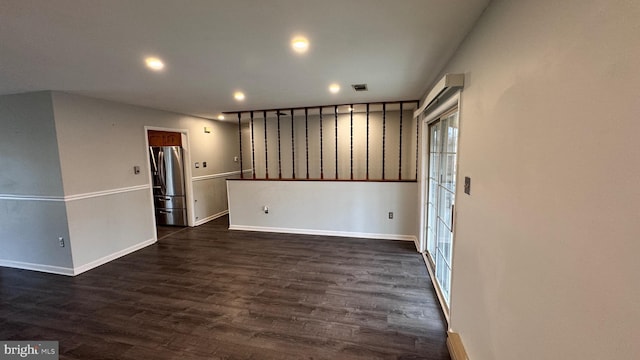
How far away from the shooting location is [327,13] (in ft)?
5.19

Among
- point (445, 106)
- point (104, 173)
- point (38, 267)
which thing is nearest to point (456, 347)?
point (445, 106)

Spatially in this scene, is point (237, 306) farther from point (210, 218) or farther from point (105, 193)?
point (210, 218)

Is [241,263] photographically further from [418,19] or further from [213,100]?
[418,19]

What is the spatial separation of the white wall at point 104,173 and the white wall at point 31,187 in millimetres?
109

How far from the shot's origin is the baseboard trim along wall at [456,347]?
5.96 feet

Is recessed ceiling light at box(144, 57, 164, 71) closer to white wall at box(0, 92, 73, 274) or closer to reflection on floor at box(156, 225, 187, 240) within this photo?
white wall at box(0, 92, 73, 274)

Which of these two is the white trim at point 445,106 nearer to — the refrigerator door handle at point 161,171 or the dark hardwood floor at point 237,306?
the dark hardwood floor at point 237,306

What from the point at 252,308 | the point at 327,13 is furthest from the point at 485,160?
the point at 252,308

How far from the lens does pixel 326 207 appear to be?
4.86 m

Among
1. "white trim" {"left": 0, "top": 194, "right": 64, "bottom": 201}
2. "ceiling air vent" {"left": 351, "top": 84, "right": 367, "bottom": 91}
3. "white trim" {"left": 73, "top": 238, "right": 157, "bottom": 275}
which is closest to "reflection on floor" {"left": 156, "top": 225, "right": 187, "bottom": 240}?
"white trim" {"left": 73, "top": 238, "right": 157, "bottom": 275}

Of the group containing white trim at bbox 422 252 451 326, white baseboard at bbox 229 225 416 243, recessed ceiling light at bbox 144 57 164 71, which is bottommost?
white trim at bbox 422 252 451 326

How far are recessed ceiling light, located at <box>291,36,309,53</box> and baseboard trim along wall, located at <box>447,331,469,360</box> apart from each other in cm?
249

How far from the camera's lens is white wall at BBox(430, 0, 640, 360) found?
2.11 feet

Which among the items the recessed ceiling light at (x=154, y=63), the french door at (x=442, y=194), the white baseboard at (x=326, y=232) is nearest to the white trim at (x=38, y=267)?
the white baseboard at (x=326, y=232)
